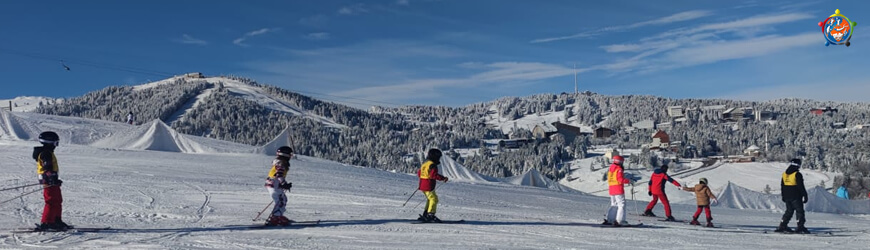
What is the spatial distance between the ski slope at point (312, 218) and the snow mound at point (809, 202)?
11.3 m

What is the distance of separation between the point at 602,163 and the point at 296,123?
4642 cm

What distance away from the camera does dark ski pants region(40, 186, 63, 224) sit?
11727mm

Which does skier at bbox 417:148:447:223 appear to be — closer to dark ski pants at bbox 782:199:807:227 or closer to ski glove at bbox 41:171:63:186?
ski glove at bbox 41:171:63:186

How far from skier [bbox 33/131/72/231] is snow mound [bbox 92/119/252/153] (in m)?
21.1

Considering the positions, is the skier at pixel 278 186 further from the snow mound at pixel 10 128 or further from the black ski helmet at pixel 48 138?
the snow mound at pixel 10 128

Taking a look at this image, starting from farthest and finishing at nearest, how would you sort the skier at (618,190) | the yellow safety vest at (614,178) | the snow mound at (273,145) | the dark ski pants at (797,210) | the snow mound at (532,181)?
the snow mound at (532,181), the snow mound at (273,145), the dark ski pants at (797,210), the yellow safety vest at (614,178), the skier at (618,190)

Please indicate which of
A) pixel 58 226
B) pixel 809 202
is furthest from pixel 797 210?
pixel 809 202

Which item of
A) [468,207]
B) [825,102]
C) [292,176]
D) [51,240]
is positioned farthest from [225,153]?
[825,102]

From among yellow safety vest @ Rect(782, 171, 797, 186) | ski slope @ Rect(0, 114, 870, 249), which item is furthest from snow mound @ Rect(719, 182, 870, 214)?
yellow safety vest @ Rect(782, 171, 797, 186)

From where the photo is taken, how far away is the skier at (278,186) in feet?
43.3

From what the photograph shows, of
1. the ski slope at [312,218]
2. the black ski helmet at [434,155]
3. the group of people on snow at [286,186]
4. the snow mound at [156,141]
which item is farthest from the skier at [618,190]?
the snow mound at [156,141]

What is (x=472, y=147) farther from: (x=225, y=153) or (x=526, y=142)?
(x=225, y=153)

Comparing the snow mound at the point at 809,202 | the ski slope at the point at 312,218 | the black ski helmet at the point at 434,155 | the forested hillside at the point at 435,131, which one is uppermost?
the forested hillside at the point at 435,131

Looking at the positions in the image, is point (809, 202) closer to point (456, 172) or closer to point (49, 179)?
point (456, 172)
